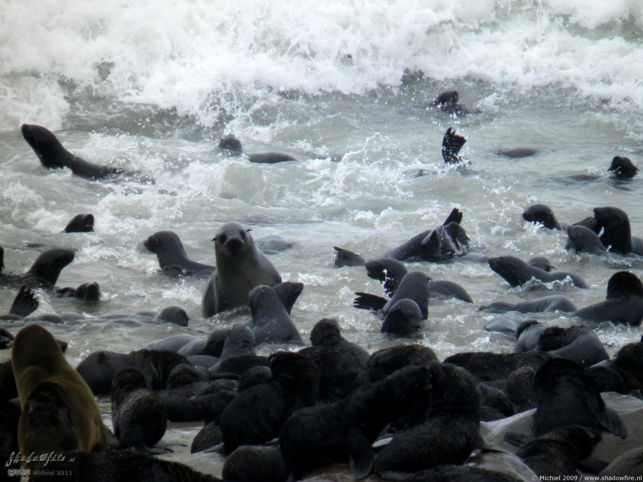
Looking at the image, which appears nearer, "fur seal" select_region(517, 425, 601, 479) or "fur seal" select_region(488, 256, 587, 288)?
"fur seal" select_region(517, 425, 601, 479)

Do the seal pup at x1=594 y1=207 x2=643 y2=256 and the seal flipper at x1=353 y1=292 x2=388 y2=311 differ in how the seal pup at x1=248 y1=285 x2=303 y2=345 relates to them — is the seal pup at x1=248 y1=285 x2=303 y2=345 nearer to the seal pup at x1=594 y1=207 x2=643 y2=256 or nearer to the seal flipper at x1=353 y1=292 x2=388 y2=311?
the seal flipper at x1=353 y1=292 x2=388 y2=311

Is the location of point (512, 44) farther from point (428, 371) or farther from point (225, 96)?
point (428, 371)

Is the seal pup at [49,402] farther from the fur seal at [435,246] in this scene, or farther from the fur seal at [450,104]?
the fur seal at [450,104]

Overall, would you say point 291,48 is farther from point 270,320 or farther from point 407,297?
point 270,320

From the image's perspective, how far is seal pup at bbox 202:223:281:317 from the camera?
9.04 meters

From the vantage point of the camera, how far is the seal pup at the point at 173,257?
1027 centimetres

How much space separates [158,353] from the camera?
228 inches

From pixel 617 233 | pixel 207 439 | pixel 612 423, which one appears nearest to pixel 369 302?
pixel 617 233

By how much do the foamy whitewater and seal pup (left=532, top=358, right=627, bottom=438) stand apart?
5.51ft

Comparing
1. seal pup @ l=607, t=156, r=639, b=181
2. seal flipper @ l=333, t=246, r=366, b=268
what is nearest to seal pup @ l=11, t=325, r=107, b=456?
seal flipper @ l=333, t=246, r=366, b=268

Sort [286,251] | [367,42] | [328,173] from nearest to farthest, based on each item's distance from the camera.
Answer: [286,251] < [328,173] < [367,42]

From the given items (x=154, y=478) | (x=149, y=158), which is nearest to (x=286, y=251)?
(x=149, y=158)

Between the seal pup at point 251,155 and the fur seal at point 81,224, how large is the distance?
429cm

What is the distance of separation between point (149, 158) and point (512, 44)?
442 inches
